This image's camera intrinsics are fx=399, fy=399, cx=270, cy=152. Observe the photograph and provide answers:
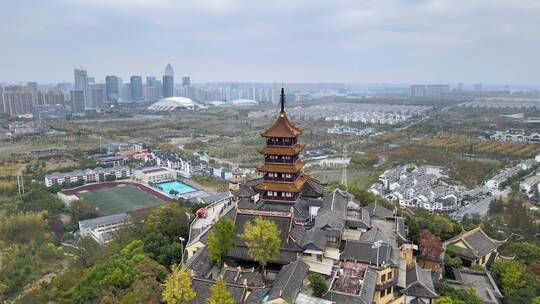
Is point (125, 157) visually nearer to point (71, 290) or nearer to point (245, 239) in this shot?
point (71, 290)

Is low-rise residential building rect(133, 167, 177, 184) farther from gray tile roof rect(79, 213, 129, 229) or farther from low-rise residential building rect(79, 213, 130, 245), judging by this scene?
low-rise residential building rect(79, 213, 130, 245)

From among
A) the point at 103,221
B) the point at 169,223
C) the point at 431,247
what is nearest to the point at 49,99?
the point at 103,221

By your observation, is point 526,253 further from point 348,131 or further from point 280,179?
point 348,131

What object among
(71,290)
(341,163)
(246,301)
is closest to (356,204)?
(246,301)

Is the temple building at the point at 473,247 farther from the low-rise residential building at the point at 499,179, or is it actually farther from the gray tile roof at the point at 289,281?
the low-rise residential building at the point at 499,179

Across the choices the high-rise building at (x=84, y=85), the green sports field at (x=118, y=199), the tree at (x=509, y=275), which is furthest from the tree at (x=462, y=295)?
the high-rise building at (x=84, y=85)
